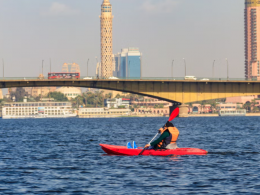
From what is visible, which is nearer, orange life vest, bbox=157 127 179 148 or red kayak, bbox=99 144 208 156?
orange life vest, bbox=157 127 179 148

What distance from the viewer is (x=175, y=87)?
129m

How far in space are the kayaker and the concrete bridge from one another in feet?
291

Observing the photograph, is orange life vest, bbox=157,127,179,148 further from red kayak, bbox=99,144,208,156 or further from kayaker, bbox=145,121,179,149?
red kayak, bbox=99,144,208,156

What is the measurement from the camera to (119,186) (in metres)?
25.0

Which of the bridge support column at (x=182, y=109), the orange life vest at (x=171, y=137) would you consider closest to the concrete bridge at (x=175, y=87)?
the bridge support column at (x=182, y=109)

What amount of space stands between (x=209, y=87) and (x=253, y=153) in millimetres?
89871

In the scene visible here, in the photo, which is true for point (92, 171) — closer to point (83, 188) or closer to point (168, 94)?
point (83, 188)

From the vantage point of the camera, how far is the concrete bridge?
125 m

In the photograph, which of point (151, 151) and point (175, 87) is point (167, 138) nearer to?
point (151, 151)

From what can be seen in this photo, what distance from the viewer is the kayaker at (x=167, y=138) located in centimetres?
3462

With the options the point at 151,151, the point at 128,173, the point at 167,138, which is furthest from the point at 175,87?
the point at 128,173

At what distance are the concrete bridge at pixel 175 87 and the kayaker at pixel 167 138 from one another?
88619 millimetres

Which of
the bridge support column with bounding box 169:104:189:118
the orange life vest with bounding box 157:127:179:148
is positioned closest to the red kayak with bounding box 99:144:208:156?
the orange life vest with bounding box 157:127:179:148

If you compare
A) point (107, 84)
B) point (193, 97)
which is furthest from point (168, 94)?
point (107, 84)
